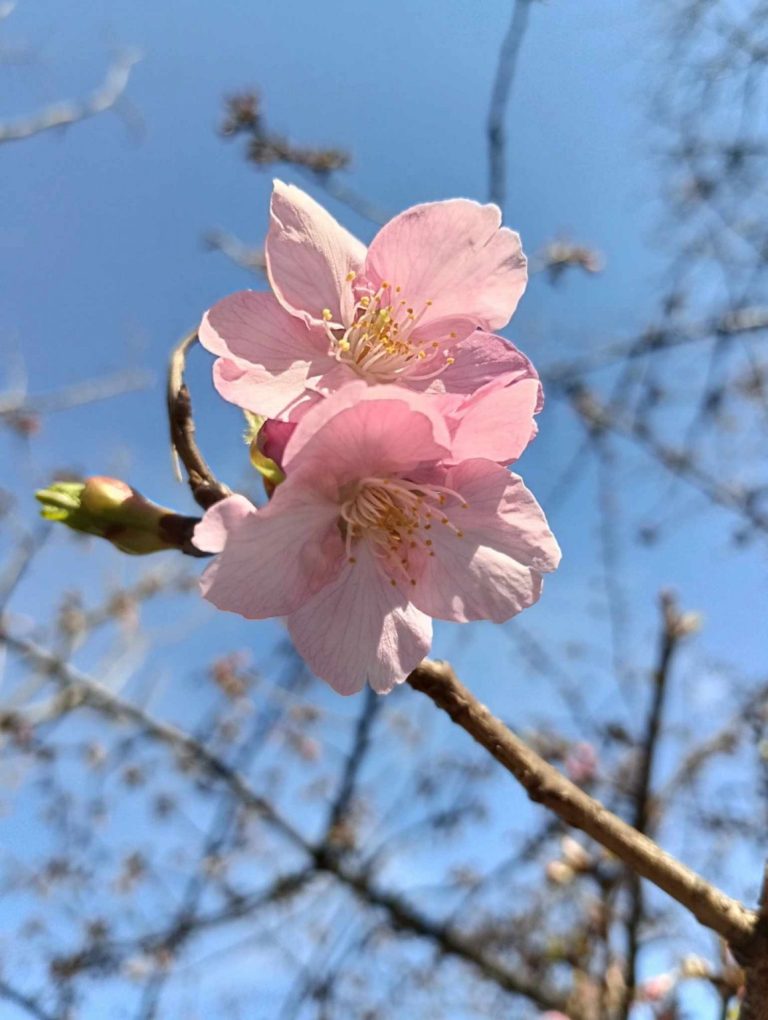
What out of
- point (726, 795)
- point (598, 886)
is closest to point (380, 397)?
point (598, 886)

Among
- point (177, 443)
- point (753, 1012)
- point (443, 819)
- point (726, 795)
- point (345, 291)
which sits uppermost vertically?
point (726, 795)

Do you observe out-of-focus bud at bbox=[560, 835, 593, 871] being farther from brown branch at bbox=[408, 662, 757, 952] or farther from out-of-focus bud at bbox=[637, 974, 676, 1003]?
brown branch at bbox=[408, 662, 757, 952]

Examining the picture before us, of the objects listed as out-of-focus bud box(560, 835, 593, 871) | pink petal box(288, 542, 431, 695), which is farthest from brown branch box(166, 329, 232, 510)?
out-of-focus bud box(560, 835, 593, 871)

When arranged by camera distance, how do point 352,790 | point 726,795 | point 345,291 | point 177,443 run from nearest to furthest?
point 177,443
point 345,291
point 726,795
point 352,790

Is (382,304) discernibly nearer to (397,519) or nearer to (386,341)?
(386,341)

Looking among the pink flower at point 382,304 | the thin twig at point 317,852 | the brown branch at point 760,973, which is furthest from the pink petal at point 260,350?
the thin twig at point 317,852

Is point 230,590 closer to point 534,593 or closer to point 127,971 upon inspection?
point 534,593
